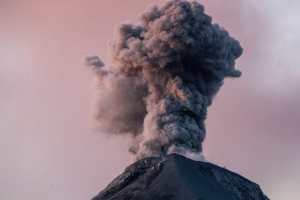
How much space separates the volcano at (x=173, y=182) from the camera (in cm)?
5334

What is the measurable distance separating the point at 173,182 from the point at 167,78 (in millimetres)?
7933

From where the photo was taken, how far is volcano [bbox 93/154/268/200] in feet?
175

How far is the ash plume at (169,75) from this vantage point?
52969 mm

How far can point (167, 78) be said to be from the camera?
182 feet

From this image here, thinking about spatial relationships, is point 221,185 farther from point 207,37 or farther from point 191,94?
point 207,37

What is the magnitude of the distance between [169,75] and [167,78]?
0.30m

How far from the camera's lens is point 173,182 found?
55.4 metres

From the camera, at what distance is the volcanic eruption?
53031 mm

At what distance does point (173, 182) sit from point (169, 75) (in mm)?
8151

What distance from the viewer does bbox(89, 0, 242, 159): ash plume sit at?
174ft

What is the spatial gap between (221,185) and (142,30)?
13.5 m

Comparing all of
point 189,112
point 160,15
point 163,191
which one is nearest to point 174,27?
point 160,15

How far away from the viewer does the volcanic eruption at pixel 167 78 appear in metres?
53.0

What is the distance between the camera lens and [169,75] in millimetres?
55281
